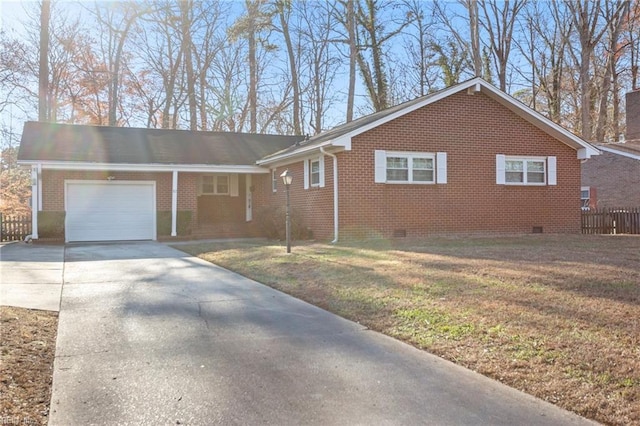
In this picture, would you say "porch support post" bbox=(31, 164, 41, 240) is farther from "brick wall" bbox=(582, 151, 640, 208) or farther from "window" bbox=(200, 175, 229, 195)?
"brick wall" bbox=(582, 151, 640, 208)

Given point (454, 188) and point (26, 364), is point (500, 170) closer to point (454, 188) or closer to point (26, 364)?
point (454, 188)

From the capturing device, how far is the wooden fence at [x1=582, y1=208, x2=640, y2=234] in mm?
18344

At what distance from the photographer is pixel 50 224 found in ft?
53.5

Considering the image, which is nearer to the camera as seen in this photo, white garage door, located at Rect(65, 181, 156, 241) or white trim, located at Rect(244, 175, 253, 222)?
white garage door, located at Rect(65, 181, 156, 241)

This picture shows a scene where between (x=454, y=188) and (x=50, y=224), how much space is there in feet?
41.3

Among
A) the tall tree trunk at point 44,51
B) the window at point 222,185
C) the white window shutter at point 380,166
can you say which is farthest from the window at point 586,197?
the tall tree trunk at point 44,51

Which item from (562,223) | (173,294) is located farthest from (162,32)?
(173,294)

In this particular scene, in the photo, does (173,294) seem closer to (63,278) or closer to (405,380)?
(63,278)

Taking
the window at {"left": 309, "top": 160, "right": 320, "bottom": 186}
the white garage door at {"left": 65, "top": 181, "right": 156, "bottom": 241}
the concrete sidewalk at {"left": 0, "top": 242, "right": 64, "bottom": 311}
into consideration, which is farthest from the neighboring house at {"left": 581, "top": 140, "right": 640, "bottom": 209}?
the concrete sidewalk at {"left": 0, "top": 242, "right": 64, "bottom": 311}

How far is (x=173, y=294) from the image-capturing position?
7.28 m

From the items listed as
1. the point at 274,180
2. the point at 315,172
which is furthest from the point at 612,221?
the point at 274,180

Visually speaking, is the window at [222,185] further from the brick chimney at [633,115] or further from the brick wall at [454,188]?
the brick chimney at [633,115]

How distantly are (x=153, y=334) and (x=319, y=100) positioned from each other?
94.3 feet

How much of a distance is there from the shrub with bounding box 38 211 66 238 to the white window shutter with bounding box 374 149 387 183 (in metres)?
10.0
